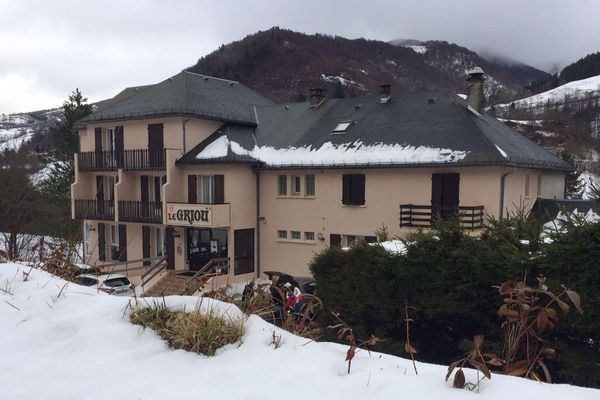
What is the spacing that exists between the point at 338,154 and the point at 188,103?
8.05 metres

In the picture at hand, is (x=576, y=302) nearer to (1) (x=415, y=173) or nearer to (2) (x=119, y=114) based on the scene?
(1) (x=415, y=173)

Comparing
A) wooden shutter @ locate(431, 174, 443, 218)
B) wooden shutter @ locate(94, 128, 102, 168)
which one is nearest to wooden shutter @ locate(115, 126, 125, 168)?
wooden shutter @ locate(94, 128, 102, 168)

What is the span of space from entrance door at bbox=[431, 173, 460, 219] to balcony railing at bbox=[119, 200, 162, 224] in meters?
12.9

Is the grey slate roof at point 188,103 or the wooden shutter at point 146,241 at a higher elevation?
the grey slate roof at point 188,103

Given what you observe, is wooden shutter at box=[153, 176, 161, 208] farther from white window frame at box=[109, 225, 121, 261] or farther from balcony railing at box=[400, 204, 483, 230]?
balcony railing at box=[400, 204, 483, 230]

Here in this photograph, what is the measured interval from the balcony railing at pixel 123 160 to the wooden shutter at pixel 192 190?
1.44 m

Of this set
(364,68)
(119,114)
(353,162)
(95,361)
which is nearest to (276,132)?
(353,162)

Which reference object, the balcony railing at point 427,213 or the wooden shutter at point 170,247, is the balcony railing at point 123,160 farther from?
the balcony railing at point 427,213

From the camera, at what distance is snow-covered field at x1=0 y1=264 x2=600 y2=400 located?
3.14 meters

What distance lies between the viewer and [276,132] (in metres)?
24.3

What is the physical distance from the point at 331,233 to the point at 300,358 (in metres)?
17.5

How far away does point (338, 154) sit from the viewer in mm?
21000

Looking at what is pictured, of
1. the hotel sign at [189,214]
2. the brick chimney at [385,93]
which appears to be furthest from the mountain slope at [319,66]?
the hotel sign at [189,214]

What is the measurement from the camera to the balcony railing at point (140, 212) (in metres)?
22.9
